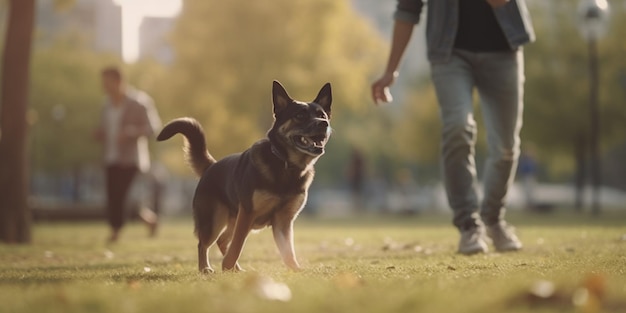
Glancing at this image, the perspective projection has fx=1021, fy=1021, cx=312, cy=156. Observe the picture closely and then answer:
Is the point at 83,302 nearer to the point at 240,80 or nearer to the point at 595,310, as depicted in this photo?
the point at 595,310

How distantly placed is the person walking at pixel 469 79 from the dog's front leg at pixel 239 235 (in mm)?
2376

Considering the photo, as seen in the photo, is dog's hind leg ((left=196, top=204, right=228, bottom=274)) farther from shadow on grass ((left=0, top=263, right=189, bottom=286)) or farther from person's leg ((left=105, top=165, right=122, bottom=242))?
person's leg ((left=105, top=165, right=122, bottom=242))

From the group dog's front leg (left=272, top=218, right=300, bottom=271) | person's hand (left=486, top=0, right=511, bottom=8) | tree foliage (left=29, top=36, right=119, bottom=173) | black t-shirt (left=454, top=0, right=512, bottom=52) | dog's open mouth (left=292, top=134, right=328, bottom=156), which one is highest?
person's hand (left=486, top=0, right=511, bottom=8)

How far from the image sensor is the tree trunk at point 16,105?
1378cm

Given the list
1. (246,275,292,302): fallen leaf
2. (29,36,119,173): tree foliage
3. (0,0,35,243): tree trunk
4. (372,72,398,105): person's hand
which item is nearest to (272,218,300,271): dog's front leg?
(372,72,398,105): person's hand

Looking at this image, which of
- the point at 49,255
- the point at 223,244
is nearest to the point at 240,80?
the point at 49,255

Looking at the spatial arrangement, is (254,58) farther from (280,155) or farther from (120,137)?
(280,155)

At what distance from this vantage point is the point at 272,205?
6609mm

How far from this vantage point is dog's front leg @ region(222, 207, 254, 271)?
21.5 ft

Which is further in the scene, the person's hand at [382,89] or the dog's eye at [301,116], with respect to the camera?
the person's hand at [382,89]

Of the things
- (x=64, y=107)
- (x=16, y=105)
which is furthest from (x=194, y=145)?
(x=64, y=107)

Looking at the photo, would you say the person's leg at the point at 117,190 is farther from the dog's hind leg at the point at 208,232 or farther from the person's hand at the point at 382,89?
the dog's hind leg at the point at 208,232

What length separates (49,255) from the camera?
34.1 ft

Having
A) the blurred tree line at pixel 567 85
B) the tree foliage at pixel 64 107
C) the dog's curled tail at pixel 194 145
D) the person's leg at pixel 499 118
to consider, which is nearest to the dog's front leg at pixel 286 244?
the dog's curled tail at pixel 194 145
